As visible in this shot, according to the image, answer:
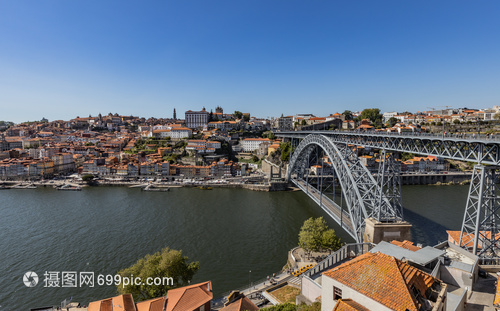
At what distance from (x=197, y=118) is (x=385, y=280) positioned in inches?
3033

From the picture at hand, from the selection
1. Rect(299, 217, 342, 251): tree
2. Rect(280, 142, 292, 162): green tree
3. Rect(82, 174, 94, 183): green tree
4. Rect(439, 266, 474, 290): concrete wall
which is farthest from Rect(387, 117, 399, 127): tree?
Rect(82, 174, 94, 183): green tree

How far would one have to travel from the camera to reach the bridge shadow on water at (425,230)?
17270 mm

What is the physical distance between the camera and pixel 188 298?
30.6 feet

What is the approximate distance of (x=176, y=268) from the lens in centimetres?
1152

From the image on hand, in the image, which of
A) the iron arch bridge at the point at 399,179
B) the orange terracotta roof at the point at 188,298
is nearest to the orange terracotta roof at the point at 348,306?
the orange terracotta roof at the point at 188,298

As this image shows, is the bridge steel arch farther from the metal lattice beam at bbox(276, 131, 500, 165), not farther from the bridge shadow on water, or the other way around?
the bridge shadow on water

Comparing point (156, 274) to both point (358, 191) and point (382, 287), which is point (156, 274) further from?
point (358, 191)

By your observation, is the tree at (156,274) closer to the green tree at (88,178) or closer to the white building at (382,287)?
the white building at (382,287)

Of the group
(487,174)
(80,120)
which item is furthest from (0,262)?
(80,120)

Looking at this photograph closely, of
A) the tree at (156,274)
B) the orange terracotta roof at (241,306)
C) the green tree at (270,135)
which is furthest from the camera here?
the green tree at (270,135)

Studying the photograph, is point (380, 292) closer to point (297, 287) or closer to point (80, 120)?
point (297, 287)

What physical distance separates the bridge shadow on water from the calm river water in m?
0.07

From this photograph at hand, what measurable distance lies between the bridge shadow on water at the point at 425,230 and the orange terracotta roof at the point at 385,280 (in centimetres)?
1433

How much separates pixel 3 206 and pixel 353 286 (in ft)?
123
